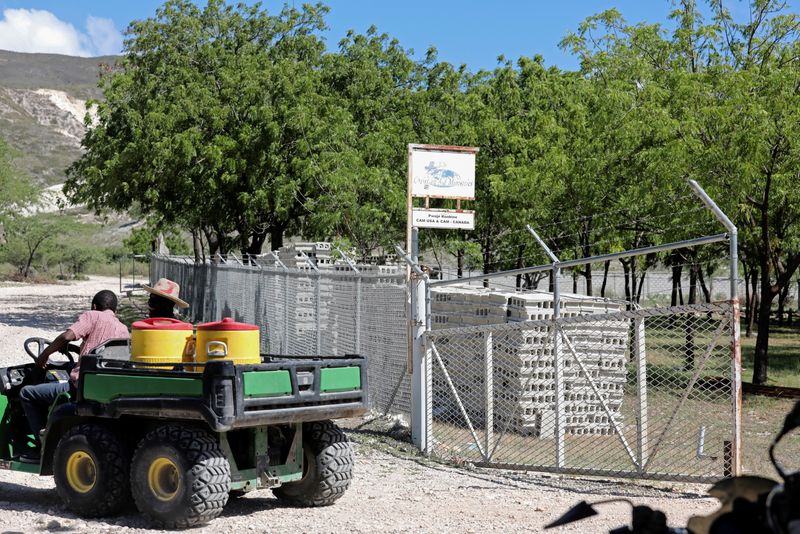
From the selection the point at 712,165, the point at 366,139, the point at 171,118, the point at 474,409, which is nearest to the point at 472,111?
the point at 366,139

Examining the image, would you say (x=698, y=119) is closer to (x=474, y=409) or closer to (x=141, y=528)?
(x=474, y=409)

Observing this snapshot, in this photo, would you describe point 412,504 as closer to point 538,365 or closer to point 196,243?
point 538,365

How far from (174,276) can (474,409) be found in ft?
79.0

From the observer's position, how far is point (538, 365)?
13.0 metres

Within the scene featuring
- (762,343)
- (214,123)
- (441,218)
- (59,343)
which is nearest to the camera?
(59,343)

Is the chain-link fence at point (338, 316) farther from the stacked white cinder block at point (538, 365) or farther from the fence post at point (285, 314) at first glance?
the stacked white cinder block at point (538, 365)

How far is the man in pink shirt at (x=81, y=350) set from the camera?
28.7ft

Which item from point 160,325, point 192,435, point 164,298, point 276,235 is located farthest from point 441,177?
point 276,235

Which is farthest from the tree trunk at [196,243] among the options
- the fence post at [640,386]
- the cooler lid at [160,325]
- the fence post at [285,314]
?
the cooler lid at [160,325]

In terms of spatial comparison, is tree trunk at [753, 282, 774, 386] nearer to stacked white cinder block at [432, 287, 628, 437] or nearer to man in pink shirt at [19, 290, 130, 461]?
stacked white cinder block at [432, 287, 628, 437]

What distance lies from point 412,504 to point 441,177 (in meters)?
4.65

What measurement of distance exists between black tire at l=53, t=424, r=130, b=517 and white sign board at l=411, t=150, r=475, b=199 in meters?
5.20

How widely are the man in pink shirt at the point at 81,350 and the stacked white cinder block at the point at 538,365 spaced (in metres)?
4.37

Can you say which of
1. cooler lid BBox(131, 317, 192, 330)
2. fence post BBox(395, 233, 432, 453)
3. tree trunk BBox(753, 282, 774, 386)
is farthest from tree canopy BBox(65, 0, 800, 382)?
cooler lid BBox(131, 317, 192, 330)
